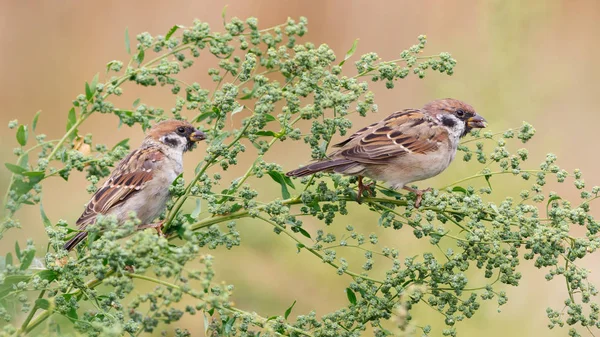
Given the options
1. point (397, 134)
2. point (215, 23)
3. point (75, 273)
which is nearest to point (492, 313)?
point (397, 134)

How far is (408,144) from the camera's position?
4.05 m

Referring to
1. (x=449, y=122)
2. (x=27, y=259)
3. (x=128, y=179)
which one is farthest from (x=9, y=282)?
(x=449, y=122)

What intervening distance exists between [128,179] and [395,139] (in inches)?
53.5

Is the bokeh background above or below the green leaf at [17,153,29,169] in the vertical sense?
above

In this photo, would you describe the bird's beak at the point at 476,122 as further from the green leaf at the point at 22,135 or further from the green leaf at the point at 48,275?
the green leaf at the point at 48,275

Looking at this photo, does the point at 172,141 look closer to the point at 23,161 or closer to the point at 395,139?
the point at 395,139

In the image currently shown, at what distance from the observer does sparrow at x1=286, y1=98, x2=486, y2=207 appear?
3613mm

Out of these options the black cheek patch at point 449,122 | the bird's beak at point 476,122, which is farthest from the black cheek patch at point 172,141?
Answer: the bird's beak at point 476,122

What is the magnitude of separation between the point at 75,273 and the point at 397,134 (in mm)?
2135

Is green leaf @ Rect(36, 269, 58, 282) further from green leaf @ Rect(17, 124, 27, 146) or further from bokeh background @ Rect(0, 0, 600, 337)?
bokeh background @ Rect(0, 0, 600, 337)

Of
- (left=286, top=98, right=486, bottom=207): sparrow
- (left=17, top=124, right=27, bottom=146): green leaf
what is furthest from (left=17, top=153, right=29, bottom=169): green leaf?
(left=286, top=98, right=486, bottom=207): sparrow

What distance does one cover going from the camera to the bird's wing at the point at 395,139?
367 cm

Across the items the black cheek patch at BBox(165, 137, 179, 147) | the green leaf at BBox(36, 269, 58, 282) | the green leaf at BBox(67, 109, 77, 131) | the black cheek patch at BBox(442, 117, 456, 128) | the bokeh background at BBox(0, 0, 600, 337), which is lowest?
the green leaf at BBox(36, 269, 58, 282)

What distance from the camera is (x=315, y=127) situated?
8.59 ft
